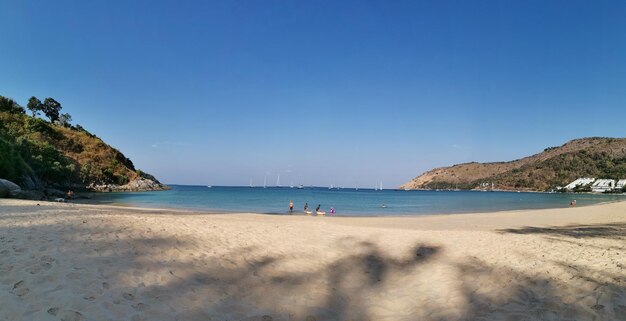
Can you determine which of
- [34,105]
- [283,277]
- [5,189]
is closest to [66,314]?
[283,277]

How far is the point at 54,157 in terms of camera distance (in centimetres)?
6341

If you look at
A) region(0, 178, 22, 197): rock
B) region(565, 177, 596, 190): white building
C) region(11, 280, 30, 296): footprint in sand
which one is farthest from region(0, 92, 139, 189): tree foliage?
region(565, 177, 596, 190): white building

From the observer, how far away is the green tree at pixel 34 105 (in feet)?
369

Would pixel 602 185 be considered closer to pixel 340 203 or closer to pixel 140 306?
pixel 340 203

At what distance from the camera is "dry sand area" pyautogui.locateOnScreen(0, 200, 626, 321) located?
5348 millimetres

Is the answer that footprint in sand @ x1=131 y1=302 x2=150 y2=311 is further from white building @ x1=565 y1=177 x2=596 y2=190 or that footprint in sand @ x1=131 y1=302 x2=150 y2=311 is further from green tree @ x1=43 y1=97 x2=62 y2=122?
white building @ x1=565 y1=177 x2=596 y2=190

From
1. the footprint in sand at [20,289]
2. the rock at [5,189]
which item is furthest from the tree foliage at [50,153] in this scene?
the footprint in sand at [20,289]

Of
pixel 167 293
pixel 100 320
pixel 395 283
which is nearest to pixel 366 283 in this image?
pixel 395 283

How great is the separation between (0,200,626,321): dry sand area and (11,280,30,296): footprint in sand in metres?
0.04

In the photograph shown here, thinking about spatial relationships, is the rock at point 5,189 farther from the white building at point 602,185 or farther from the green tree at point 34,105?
the white building at point 602,185

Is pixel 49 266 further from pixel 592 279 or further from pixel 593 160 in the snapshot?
pixel 593 160

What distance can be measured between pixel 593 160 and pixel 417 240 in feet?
569

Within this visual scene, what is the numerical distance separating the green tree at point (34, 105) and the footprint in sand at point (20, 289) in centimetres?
14002

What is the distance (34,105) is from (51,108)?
19.8 feet
